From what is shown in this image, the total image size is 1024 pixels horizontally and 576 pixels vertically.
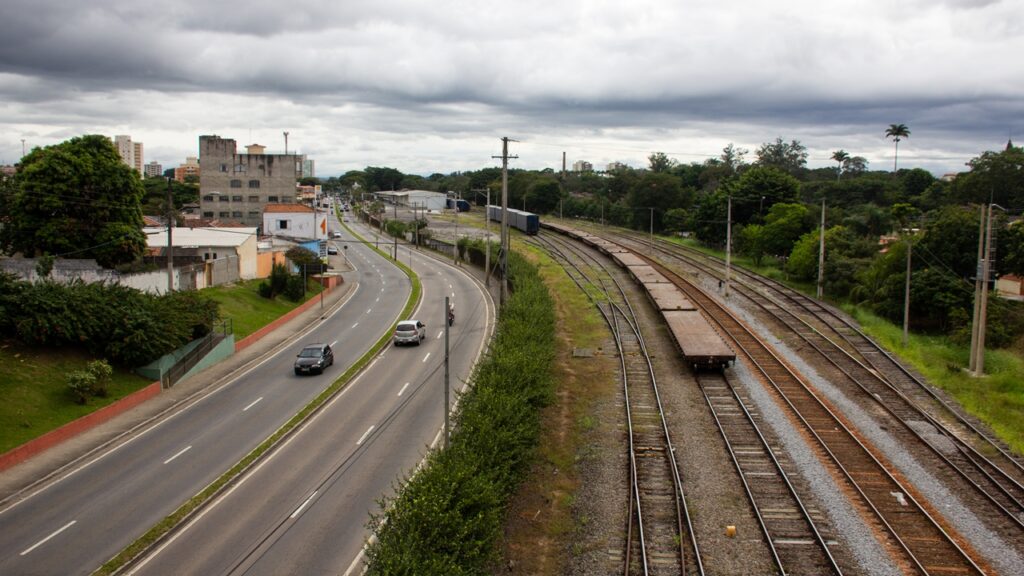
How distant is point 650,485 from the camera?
880 inches

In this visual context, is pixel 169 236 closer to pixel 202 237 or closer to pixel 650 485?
pixel 650 485

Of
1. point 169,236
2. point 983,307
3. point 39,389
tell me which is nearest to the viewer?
point 39,389

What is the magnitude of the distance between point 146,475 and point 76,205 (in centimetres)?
2788

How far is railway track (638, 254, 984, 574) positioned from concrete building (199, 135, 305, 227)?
83925 mm

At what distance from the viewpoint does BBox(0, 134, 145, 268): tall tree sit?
45125 millimetres

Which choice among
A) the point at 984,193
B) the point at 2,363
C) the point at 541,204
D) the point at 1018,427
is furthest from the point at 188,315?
the point at 541,204

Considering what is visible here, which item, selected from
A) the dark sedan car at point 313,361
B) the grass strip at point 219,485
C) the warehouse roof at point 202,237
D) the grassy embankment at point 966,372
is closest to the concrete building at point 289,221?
the warehouse roof at point 202,237

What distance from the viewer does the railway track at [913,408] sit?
21.9m

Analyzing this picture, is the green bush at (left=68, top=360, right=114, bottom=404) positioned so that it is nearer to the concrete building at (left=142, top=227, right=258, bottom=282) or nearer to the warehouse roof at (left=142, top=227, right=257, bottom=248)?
the concrete building at (left=142, top=227, right=258, bottom=282)

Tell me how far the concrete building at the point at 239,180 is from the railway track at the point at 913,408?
76117 millimetres

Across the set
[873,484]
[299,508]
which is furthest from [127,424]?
[873,484]

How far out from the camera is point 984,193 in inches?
3275

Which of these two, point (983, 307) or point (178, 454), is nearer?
point (178, 454)

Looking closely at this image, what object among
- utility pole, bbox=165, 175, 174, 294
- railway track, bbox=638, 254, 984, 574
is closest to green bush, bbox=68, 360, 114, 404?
utility pole, bbox=165, 175, 174, 294
